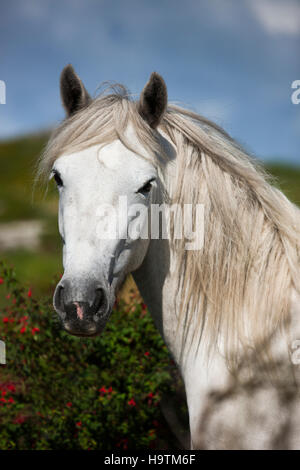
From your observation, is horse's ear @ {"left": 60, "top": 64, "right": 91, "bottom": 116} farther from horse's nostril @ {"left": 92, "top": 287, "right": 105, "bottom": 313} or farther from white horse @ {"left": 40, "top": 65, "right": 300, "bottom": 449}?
horse's nostril @ {"left": 92, "top": 287, "right": 105, "bottom": 313}

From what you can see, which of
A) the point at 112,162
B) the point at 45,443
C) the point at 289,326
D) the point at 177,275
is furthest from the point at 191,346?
the point at 45,443

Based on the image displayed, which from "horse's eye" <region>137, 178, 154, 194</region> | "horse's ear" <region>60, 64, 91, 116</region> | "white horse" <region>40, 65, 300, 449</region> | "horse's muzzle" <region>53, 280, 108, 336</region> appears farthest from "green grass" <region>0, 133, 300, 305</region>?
"horse's muzzle" <region>53, 280, 108, 336</region>

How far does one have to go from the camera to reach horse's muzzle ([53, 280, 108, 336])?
177 cm

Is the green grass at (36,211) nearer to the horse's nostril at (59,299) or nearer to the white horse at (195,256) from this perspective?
the white horse at (195,256)

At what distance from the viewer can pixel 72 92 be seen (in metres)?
2.33

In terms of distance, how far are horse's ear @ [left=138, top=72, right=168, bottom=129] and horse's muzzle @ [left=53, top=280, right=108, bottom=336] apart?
103 centimetres

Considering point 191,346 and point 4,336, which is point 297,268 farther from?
point 4,336

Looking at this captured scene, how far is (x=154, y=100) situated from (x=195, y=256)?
0.90 meters

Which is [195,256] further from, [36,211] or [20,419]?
[36,211]

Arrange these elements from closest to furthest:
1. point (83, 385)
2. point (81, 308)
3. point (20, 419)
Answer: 1. point (81, 308)
2. point (83, 385)
3. point (20, 419)

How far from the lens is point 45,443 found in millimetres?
3580

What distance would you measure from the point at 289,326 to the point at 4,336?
277 centimetres

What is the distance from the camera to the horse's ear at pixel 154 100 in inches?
84.7

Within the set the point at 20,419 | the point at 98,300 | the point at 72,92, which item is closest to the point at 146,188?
the point at 98,300
